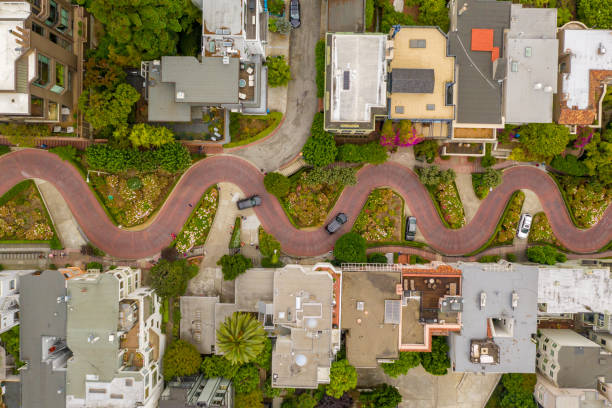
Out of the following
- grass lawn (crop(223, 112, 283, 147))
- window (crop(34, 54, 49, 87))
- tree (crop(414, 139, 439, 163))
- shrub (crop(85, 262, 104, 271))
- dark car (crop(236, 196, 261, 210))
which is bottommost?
shrub (crop(85, 262, 104, 271))

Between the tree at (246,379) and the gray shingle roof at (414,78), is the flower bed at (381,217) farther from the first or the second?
the tree at (246,379)

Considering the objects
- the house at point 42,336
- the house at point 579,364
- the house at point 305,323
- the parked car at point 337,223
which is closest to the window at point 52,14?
the house at point 42,336

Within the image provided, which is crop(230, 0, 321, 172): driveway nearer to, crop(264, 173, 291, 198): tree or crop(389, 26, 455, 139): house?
crop(264, 173, 291, 198): tree

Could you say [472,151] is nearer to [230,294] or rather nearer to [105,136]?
[230,294]

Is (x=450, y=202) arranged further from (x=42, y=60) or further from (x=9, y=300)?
(x=9, y=300)

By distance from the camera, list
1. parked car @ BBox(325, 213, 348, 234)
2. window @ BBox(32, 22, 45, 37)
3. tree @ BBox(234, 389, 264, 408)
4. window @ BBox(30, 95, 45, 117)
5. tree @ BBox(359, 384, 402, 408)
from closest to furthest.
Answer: window @ BBox(32, 22, 45, 37), window @ BBox(30, 95, 45, 117), tree @ BBox(234, 389, 264, 408), tree @ BBox(359, 384, 402, 408), parked car @ BBox(325, 213, 348, 234)

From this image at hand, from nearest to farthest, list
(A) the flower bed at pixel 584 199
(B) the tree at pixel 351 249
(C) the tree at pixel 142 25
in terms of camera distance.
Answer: (C) the tree at pixel 142 25 → (B) the tree at pixel 351 249 → (A) the flower bed at pixel 584 199

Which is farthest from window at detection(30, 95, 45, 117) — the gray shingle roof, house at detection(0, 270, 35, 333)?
the gray shingle roof
